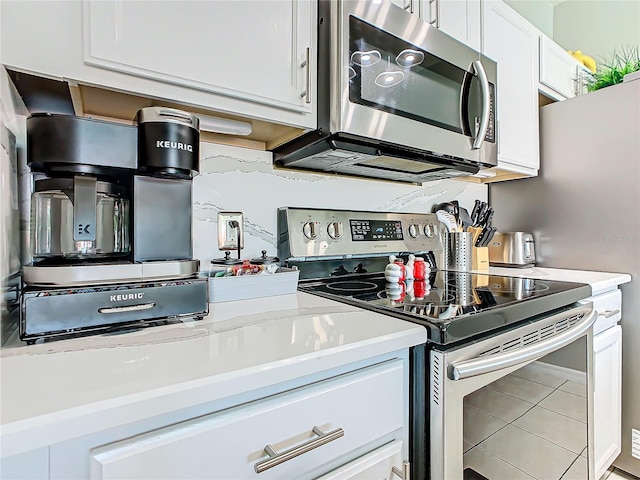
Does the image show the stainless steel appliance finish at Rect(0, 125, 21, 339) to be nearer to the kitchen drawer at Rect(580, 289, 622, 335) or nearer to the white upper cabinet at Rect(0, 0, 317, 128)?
the white upper cabinet at Rect(0, 0, 317, 128)

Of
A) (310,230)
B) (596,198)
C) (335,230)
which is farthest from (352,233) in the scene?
(596,198)

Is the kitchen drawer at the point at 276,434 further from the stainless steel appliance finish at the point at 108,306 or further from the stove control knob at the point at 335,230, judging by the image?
the stove control knob at the point at 335,230

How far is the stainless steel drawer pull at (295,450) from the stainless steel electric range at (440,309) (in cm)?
22

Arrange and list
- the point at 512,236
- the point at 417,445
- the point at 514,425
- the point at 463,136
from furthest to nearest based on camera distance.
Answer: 1. the point at 512,236
2. the point at 463,136
3. the point at 514,425
4. the point at 417,445

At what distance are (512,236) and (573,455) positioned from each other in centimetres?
101

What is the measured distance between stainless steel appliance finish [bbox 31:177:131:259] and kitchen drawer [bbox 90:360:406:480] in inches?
17.1

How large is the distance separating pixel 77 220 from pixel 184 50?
0.44 meters

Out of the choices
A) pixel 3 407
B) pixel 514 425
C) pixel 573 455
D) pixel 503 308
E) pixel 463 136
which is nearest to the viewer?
pixel 3 407

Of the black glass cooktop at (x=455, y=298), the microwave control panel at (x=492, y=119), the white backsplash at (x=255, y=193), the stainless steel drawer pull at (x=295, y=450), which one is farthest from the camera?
the microwave control panel at (x=492, y=119)

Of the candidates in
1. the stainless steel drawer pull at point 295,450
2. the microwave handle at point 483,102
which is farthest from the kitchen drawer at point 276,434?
the microwave handle at point 483,102

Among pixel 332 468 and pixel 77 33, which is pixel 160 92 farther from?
pixel 332 468

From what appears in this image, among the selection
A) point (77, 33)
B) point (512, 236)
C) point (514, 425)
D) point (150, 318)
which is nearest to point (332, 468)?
point (150, 318)

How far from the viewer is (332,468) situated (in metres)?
0.61

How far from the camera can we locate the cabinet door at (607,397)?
1.31m
